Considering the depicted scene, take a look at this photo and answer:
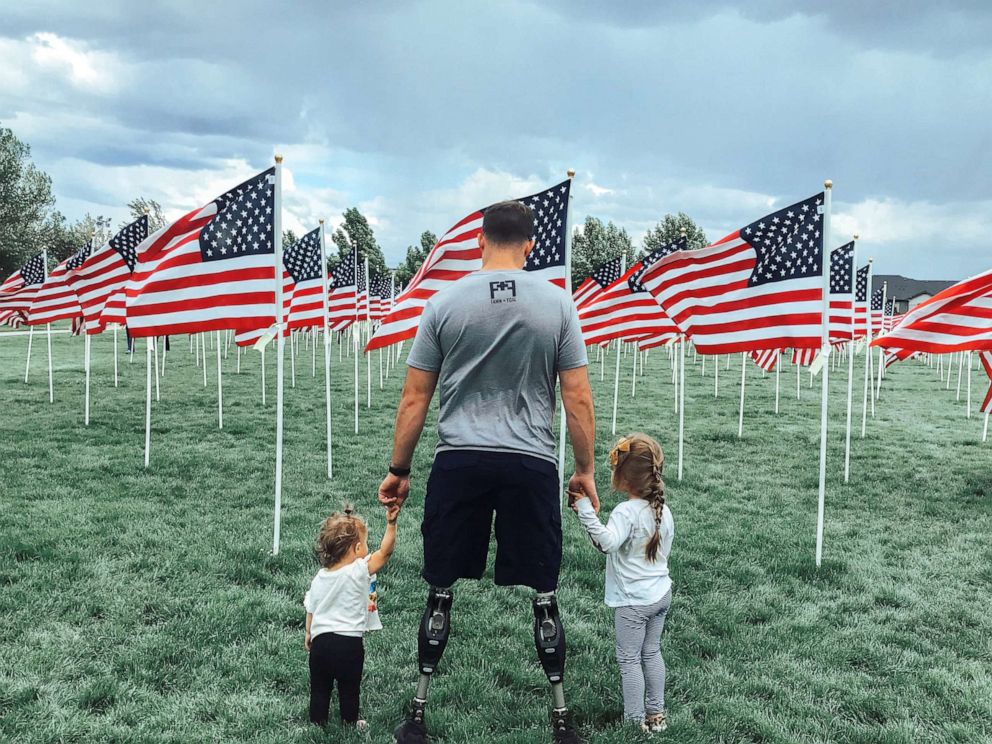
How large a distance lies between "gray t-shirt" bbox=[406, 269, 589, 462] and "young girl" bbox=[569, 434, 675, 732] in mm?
539

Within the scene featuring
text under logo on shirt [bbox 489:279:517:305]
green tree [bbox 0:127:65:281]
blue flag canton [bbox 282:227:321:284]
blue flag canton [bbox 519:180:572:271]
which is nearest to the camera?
text under logo on shirt [bbox 489:279:517:305]

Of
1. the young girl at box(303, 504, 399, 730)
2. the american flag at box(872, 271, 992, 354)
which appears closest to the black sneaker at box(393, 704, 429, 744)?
the young girl at box(303, 504, 399, 730)

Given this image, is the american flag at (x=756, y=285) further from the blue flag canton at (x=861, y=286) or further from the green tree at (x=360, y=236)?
the green tree at (x=360, y=236)

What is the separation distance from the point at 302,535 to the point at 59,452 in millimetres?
5822

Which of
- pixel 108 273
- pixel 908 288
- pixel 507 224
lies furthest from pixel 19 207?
pixel 908 288

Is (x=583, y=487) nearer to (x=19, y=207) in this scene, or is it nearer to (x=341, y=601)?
(x=341, y=601)

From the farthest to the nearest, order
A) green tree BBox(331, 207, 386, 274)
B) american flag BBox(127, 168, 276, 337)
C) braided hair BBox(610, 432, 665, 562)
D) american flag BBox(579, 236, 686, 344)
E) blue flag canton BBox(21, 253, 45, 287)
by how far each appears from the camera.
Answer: green tree BBox(331, 207, 386, 274) < blue flag canton BBox(21, 253, 45, 287) < american flag BBox(579, 236, 686, 344) < american flag BBox(127, 168, 276, 337) < braided hair BBox(610, 432, 665, 562)

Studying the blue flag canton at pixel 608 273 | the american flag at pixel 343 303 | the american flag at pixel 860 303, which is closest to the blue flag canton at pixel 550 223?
the blue flag canton at pixel 608 273

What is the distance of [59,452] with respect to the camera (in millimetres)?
10703

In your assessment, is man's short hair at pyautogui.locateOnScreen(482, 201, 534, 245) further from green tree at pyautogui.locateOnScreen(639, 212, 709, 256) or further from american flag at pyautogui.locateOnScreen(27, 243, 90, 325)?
green tree at pyautogui.locateOnScreen(639, 212, 709, 256)

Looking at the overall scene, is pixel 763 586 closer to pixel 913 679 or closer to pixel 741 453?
pixel 913 679

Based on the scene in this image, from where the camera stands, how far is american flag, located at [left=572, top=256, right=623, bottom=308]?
47.4 feet

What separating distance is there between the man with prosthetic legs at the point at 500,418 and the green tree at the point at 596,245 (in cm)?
5748

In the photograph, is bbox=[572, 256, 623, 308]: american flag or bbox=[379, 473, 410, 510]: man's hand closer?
bbox=[379, 473, 410, 510]: man's hand
